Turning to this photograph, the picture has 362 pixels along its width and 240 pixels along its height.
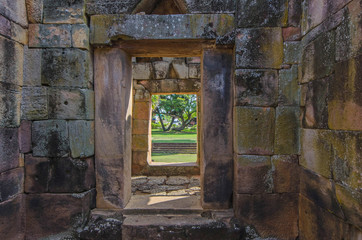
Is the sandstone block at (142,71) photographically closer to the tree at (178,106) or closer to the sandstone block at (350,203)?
the sandstone block at (350,203)

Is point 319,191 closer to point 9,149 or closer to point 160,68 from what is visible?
point 9,149

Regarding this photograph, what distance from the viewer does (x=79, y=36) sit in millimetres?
2637

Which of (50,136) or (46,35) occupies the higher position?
(46,35)

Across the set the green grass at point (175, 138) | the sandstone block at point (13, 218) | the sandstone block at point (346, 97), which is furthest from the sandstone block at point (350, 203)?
the green grass at point (175, 138)

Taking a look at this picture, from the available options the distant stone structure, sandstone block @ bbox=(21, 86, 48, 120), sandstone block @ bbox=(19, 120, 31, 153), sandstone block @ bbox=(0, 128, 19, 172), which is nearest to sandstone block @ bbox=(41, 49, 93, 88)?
the distant stone structure

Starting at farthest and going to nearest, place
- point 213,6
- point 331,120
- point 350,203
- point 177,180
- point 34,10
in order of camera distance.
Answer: point 177,180, point 213,6, point 34,10, point 331,120, point 350,203

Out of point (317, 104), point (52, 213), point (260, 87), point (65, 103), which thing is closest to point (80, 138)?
point (65, 103)

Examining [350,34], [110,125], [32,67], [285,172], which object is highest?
[350,34]

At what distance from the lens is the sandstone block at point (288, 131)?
2.63 metres

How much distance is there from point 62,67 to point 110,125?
33.9 inches

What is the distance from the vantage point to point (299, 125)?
2633 millimetres

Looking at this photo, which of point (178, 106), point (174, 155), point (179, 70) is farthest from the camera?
point (178, 106)

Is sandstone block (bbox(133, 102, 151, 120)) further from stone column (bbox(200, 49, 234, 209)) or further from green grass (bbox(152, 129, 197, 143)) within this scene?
green grass (bbox(152, 129, 197, 143))

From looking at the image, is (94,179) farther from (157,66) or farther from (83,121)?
(157,66)
